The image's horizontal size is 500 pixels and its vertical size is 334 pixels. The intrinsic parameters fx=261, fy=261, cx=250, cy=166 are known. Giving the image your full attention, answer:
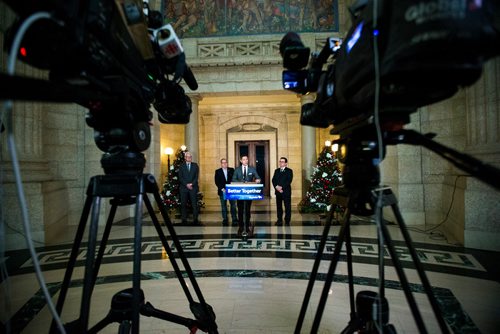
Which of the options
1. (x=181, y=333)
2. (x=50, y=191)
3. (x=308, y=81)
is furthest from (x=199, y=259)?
(x=50, y=191)

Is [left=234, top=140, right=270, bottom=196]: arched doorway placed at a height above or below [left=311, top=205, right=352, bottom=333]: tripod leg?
above

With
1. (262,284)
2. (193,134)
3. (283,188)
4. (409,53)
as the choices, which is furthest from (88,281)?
(193,134)

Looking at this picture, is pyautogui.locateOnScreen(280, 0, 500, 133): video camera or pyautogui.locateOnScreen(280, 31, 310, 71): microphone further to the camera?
pyautogui.locateOnScreen(280, 31, 310, 71): microphone

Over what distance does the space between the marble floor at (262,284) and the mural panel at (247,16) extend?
6346 millimetres

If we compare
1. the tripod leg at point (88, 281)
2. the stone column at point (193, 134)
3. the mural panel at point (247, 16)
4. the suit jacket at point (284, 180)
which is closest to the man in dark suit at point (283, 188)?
the suit jacket at point (284, 180)

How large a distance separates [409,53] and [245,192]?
3.75 m

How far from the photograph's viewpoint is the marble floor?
1.95 metres

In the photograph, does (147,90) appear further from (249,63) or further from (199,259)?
(249,63)

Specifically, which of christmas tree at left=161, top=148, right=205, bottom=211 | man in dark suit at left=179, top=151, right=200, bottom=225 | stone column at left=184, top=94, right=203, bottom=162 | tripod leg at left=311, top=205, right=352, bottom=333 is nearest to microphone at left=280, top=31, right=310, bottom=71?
tripod leg at left=311, top=205, right=352, bottom=333

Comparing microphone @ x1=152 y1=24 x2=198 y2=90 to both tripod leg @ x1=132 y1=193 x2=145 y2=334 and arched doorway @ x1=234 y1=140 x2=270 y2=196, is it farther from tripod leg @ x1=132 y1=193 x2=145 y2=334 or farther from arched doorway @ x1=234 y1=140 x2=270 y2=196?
arched doorway @ x1=234 y1=140 x2=270 y2=196

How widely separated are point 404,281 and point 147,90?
1249 mm

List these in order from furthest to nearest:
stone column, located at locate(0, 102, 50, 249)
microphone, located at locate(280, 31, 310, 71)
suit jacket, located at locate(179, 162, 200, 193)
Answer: suit jacket, located at locate(179, 162, 200, 193)
stone column, located at locate(0, 102, 50, 249)
microphone, located at locate(280, 31, 310, 71)

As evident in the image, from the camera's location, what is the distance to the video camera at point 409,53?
1.94 ft

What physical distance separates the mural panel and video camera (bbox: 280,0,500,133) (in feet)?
25.8
